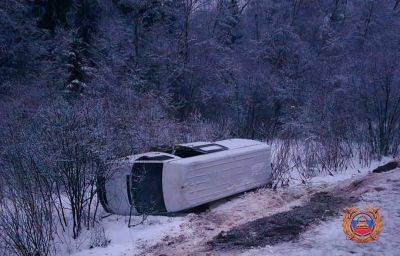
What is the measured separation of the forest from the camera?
7.48 metres

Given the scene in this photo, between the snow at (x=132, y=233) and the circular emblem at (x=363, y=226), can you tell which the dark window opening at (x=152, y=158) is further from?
the circular emblem at (x=363, y=226)

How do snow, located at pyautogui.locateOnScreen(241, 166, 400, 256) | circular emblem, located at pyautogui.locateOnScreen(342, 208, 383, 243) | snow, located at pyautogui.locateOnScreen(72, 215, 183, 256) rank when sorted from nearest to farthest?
snow, located at pyautogui.locateOnScreen(241, 166, 400, 256), circular emblem, located at pyautogui.locateOnScreen(342, 208, 383, 243), snow, located at pyautogui.locateOnScreen(72, 215, 183, 256)

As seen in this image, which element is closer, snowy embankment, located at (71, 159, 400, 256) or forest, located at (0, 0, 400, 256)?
snowy embankment, located at (71, 159, 400, 256)

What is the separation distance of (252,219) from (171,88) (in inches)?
587

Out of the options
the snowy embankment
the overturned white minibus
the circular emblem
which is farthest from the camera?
the overturned white minibus

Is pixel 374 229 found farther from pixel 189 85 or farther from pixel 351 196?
pixel 189 85

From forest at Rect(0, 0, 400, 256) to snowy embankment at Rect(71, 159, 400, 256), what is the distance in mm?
910

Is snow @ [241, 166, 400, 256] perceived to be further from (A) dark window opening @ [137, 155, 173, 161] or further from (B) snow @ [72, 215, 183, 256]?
(A) dark window opening @ [137, 155, 173, 161]

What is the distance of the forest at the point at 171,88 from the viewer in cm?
748

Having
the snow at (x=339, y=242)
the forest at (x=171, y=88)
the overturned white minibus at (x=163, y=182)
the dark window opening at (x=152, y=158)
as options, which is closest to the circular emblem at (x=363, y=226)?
the snow at (x=339, y=242)

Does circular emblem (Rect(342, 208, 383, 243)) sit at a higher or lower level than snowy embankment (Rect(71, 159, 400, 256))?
higher

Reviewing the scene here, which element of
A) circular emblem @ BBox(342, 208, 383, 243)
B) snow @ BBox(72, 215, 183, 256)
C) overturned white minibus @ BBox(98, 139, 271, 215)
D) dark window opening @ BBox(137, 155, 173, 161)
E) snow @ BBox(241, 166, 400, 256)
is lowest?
snow @ BBox(72, 215, 183, 256)

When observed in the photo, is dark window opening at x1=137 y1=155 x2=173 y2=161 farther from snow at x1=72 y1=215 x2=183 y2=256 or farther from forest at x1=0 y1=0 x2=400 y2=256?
snow at x1=72 y1=215 x2=183 y2=256

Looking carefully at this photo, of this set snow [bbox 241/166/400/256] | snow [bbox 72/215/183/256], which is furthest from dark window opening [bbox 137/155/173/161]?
snow [bbox 241/166/400/256]
